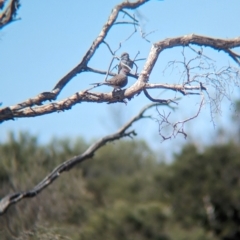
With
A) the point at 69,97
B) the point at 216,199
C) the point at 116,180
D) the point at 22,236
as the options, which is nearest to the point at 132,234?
the point at 216,199

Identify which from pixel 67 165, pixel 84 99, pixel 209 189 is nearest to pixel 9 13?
pixel 84 99

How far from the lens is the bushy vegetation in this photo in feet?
62.1

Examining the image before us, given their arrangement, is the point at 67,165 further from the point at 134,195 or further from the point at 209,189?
the point at 134,195

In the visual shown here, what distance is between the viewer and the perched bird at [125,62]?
7047mm

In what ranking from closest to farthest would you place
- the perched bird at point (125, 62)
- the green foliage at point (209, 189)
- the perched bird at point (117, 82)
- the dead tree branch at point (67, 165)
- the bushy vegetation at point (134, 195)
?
1. the perched bird at point (117, 82)
2. the perched bird at point (125, 62)
3. the dead tree branch at point (67, 165)
4. the bushy vegetation at point (134, 195)
5. the green foliage at point (209, 189)

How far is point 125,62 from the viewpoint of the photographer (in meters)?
7.09

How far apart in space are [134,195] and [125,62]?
1221 inches

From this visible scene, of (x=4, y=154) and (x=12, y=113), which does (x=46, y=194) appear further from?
(x=12, y=113)

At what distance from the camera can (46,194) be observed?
59.4 feet

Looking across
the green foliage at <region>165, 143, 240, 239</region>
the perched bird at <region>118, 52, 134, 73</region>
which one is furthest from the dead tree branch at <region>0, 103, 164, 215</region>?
the green foliage at <region>165, 143, 240, 239</region>

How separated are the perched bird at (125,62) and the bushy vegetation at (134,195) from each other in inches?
260

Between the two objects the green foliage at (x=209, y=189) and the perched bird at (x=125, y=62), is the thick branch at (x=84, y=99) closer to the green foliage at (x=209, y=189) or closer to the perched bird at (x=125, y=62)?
the perched bird at (x=125, y=62)

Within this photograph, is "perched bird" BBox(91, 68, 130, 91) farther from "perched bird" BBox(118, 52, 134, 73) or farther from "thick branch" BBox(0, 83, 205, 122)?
"perched bird" BBox(118, 52, 134, 73)

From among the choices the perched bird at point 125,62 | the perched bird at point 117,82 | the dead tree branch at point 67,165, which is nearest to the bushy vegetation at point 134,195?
the dead tree branch at point 67,165
